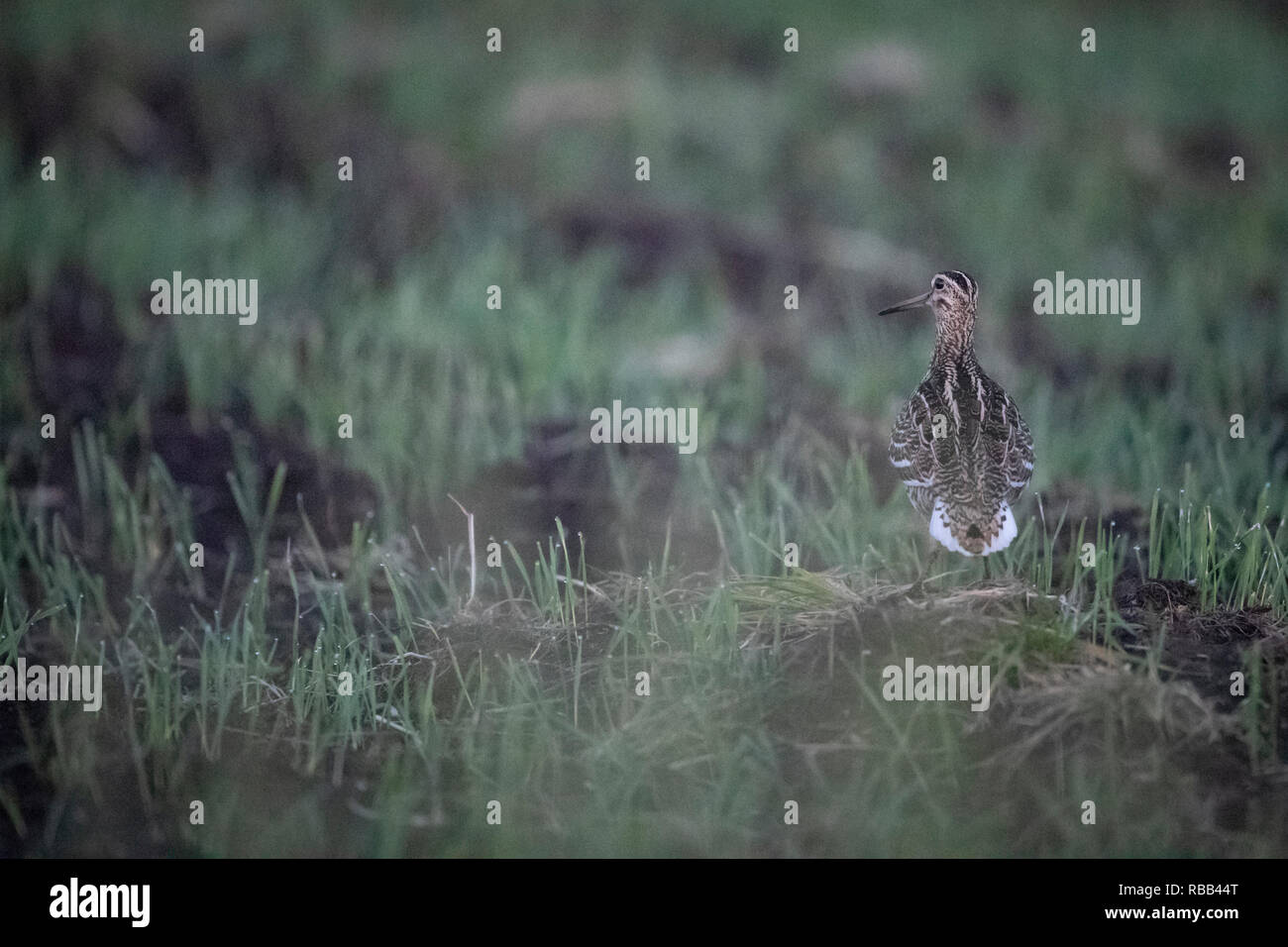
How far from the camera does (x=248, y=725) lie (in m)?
4.37

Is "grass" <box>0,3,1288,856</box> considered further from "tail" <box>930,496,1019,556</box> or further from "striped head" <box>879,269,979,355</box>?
"striped head" <box>879,269,979,355</box>

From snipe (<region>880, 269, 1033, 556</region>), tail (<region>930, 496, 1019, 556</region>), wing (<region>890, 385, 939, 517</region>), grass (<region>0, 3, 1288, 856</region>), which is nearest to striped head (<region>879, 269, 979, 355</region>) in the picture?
snipe (<region>880, 269, 1033, 556</region>)

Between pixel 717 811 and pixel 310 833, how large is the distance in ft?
3.73

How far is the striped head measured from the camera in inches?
185

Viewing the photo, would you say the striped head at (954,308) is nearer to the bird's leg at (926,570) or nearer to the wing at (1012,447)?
the wing at (1012,447)

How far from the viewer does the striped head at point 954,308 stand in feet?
15.4

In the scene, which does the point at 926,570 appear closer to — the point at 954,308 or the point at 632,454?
the point at 954,308

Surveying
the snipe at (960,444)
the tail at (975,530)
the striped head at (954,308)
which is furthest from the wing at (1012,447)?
the striped head at (954,308)

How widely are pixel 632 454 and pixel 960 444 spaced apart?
121 centimetres

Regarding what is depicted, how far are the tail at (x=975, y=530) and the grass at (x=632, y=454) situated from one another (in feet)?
0.50

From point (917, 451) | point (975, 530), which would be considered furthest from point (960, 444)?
point (975, 530)

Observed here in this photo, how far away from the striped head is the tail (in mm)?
649

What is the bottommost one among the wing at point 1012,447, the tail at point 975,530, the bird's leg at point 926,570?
the bird's leg at point 926,570
